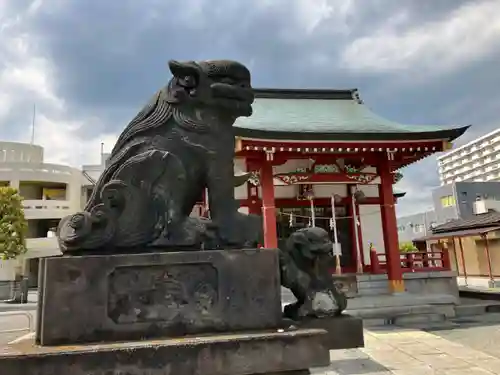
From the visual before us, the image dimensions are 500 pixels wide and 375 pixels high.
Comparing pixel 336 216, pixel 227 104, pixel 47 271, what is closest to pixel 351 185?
pixel 336 216

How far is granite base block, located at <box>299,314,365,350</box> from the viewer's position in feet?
10.8

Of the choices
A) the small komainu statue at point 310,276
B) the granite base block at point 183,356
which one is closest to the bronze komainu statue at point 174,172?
the small komainu statue at point 310,276

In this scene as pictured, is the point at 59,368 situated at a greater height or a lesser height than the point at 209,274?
lesser

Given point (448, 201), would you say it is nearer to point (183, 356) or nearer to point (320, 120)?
point (320, 120)

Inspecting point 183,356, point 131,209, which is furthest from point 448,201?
point 183,356

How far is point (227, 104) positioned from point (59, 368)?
2295 mm

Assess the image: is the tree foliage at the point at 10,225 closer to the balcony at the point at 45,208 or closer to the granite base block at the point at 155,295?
the balcony at the point at 45,208

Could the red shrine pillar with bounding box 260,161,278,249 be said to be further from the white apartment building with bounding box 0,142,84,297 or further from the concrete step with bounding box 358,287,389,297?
the white apartment building with bounding box 0,142,84,297

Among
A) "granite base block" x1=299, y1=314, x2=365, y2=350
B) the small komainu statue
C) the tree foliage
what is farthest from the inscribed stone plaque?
the tree foliage

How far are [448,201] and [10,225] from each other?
42.3 m

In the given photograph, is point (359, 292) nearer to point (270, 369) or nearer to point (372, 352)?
point (372, 352)

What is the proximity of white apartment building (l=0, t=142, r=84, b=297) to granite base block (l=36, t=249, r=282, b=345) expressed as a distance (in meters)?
27.6

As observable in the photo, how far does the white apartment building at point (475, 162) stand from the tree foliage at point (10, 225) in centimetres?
7590

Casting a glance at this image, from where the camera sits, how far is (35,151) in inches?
1314
